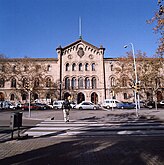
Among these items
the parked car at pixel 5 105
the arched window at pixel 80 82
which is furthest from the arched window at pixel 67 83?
the parked car at pixel 5 105

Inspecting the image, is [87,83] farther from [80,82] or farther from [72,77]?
[72,77]

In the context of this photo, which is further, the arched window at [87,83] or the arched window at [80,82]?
the arched window at [87,83]

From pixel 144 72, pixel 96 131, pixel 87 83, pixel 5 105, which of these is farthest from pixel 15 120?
pixel 87 83

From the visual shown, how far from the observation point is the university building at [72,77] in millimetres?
38969

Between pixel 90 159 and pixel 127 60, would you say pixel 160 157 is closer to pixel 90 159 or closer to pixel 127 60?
pixel 90 159

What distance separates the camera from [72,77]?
4181cm

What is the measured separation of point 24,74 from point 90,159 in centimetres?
3662

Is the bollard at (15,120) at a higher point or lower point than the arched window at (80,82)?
lower

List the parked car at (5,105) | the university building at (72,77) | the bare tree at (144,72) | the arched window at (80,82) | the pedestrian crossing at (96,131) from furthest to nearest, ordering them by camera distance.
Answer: the arched window at (80,82)
the university building at (72,77)
the parked car at (5,105)
the bare tree at (144,72)
the pedestrian crossing at (96,131)

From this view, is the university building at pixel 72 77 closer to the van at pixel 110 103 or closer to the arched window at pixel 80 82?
the arched window at pixel 80 82

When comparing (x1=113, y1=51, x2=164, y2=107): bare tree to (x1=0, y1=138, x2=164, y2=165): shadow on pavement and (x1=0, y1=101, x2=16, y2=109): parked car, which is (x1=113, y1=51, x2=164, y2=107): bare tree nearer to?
(x1=0, y1=101, x2=16, y2=109): parked car

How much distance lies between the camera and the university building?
39.0 metres

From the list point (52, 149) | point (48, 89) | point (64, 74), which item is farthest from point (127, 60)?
point (52, 149)

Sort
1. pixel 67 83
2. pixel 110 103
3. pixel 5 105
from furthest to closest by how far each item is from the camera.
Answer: pixel 67 83 < pixel 5 105 < pixel 110 103
